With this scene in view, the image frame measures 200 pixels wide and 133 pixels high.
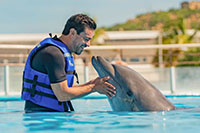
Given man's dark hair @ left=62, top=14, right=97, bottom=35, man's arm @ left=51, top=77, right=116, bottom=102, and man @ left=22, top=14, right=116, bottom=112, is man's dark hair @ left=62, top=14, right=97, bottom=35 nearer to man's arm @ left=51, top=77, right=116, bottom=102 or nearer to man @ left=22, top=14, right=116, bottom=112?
man @ left=22, top=14, right=116, bottom=112

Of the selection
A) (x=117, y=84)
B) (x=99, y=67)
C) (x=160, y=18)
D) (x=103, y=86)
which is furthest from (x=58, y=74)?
(x=160, y=18)

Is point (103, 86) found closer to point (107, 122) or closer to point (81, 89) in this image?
point (81, 89)

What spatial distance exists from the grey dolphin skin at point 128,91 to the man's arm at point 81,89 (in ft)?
1.01

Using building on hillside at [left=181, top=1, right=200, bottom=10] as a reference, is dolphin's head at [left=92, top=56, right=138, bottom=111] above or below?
below

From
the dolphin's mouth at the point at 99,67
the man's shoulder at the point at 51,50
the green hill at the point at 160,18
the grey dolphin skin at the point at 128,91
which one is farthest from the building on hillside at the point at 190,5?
the man's shoulder at the point at 51,50

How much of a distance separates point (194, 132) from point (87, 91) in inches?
52.6

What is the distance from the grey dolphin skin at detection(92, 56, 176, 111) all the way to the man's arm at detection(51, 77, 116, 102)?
0.31 metres

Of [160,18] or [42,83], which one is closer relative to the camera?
[42,83]

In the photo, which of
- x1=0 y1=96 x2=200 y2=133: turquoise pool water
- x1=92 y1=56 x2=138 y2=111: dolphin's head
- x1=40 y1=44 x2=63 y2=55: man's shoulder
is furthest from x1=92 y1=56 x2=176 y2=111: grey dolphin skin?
x1=40 y1=44 x2=63 y2=55: man's shoulder

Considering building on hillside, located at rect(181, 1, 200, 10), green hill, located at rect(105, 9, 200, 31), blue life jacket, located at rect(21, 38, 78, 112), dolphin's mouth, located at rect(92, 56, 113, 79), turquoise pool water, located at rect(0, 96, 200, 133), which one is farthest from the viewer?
building on hillside, located at rect(181, 1, 200, 10)

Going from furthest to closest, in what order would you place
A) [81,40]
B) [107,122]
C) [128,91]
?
[128,91] < [81,40] < [107,122]

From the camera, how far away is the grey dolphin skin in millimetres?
4609

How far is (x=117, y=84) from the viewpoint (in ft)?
15.2

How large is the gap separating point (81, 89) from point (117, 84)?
1.78ft
